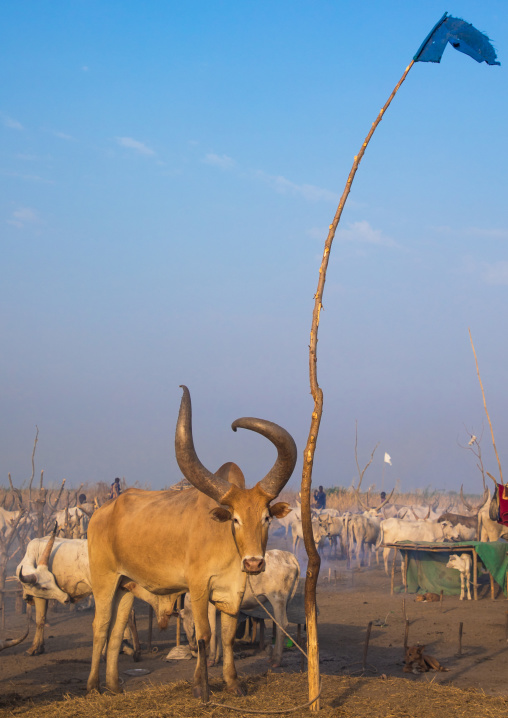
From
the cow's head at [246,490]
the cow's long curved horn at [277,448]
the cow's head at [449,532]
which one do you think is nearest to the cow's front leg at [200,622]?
the cow's head at [246,490]

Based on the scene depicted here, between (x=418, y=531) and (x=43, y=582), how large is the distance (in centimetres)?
1597

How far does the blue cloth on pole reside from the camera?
6.55 metres

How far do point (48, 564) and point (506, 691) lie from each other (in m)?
8.07

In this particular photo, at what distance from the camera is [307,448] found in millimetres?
6262

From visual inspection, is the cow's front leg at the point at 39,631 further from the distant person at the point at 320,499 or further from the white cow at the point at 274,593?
the distant person at the point at 320,499

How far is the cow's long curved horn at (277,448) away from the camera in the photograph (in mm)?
6918

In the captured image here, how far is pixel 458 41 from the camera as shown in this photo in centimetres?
671

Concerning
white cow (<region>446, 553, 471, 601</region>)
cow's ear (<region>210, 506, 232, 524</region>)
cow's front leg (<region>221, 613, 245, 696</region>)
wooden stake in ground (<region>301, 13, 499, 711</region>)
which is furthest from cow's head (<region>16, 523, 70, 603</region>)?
white cow (<region>446, 553, 471, 601</region>)

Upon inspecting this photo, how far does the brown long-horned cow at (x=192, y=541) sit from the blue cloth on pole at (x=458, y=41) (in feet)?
13.0

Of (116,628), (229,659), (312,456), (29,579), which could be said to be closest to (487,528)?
(29,579)

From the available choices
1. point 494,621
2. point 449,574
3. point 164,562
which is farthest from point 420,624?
point 164,562

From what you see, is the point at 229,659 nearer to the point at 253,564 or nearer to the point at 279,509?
the point at 253,564

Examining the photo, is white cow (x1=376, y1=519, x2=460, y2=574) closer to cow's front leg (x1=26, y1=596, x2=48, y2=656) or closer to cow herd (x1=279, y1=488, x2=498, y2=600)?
cow herd (x1=279, y1=488, x2=498, y2=600)

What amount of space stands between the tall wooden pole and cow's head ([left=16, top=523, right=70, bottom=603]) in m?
7.47
